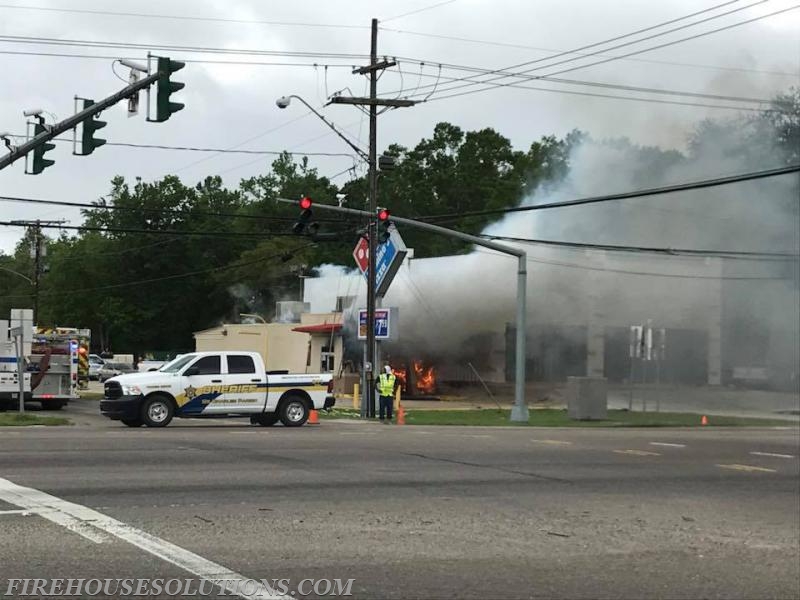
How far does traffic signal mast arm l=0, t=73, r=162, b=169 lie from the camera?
61.1 feet

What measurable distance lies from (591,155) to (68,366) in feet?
66.9

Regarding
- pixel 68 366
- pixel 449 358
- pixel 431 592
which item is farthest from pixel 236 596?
pixel 449 358

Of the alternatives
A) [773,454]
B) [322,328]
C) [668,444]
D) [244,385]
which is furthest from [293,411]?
[322,328]

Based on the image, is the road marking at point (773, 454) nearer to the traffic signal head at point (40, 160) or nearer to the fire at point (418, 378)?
the traffic signal head at point (40, 160)

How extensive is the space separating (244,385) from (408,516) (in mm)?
13426

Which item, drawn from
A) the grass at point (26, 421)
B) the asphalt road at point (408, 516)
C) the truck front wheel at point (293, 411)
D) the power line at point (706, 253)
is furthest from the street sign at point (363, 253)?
the asphalt road at point (408, 516)

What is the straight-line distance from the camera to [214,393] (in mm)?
22219

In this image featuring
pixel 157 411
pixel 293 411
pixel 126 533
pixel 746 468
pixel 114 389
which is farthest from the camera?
pixel 293 411

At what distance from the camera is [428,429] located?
23.1m

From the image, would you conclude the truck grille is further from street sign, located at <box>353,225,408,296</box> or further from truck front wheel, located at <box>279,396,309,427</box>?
street sign, located at <box>353,225,408,296</box>

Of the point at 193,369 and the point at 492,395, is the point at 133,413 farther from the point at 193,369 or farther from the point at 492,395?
the point at 492,395

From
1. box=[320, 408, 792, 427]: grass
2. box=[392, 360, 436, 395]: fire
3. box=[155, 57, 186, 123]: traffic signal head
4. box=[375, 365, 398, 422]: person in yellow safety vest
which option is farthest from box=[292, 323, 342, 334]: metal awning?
box=[155, 57, 186, 123]: traffic signal head

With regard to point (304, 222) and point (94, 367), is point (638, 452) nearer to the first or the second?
point (304, 222)

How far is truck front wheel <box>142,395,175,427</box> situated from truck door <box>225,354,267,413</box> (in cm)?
140
